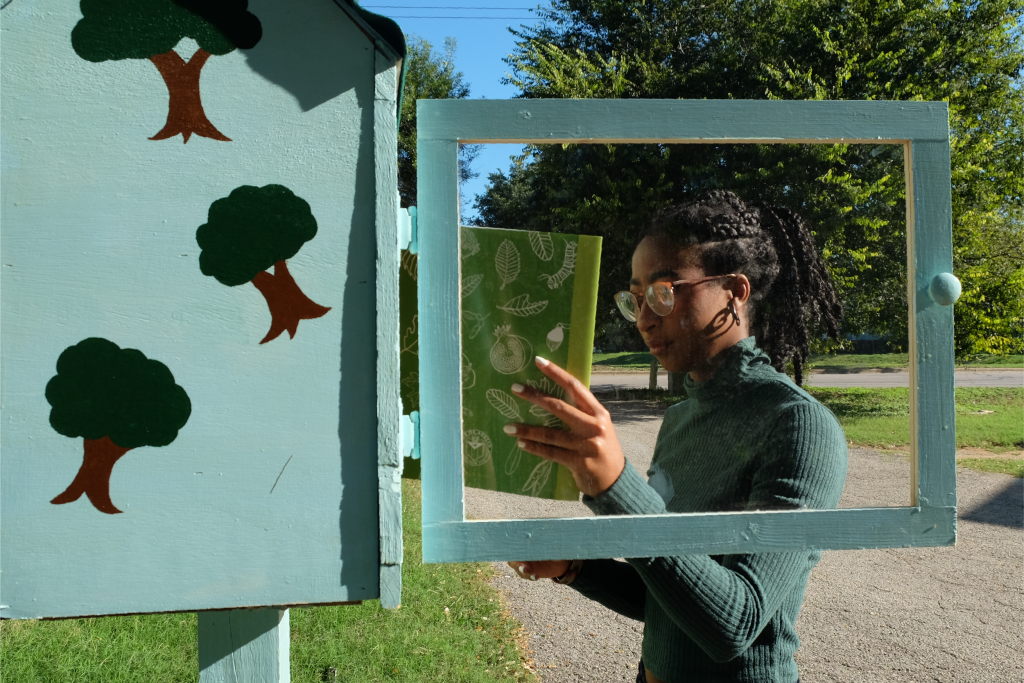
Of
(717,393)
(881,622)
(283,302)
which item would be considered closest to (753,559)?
(717,393)

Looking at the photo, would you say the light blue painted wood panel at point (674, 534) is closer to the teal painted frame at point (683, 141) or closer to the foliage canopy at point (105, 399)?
the teal painted frame at point (683, 141)

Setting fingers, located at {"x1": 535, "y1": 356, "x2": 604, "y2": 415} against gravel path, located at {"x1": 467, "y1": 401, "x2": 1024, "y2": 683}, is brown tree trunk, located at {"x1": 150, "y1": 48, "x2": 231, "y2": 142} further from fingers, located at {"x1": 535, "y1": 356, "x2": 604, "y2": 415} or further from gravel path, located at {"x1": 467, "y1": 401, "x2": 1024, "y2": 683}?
gravel path, located at {"x1": 467, "y1": 401, "x2": 1024, "y2": 683}

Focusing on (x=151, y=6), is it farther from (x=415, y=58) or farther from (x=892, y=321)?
(x=415, y=58)

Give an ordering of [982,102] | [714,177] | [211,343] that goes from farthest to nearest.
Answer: [982,102]
[714,177]
[211,343]

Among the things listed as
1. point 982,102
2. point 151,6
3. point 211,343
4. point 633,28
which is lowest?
point 211,343

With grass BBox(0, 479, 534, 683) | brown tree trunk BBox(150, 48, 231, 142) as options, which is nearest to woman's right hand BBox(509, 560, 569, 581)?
brown tree trunk BBox(150, 48, 231, 142)

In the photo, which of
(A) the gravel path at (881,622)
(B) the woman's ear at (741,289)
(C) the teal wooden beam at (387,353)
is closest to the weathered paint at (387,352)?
(C) the teal wooden beam at (387,353)

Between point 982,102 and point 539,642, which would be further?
point 982,102

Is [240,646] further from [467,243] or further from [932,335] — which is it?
[932,335]

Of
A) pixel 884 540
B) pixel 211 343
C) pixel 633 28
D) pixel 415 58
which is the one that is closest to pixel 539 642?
pixel 884 540

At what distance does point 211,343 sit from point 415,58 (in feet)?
50.9

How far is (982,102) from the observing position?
6.94 m

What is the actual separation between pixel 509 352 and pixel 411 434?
0.57 ft

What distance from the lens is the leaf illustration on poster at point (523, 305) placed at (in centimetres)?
99
